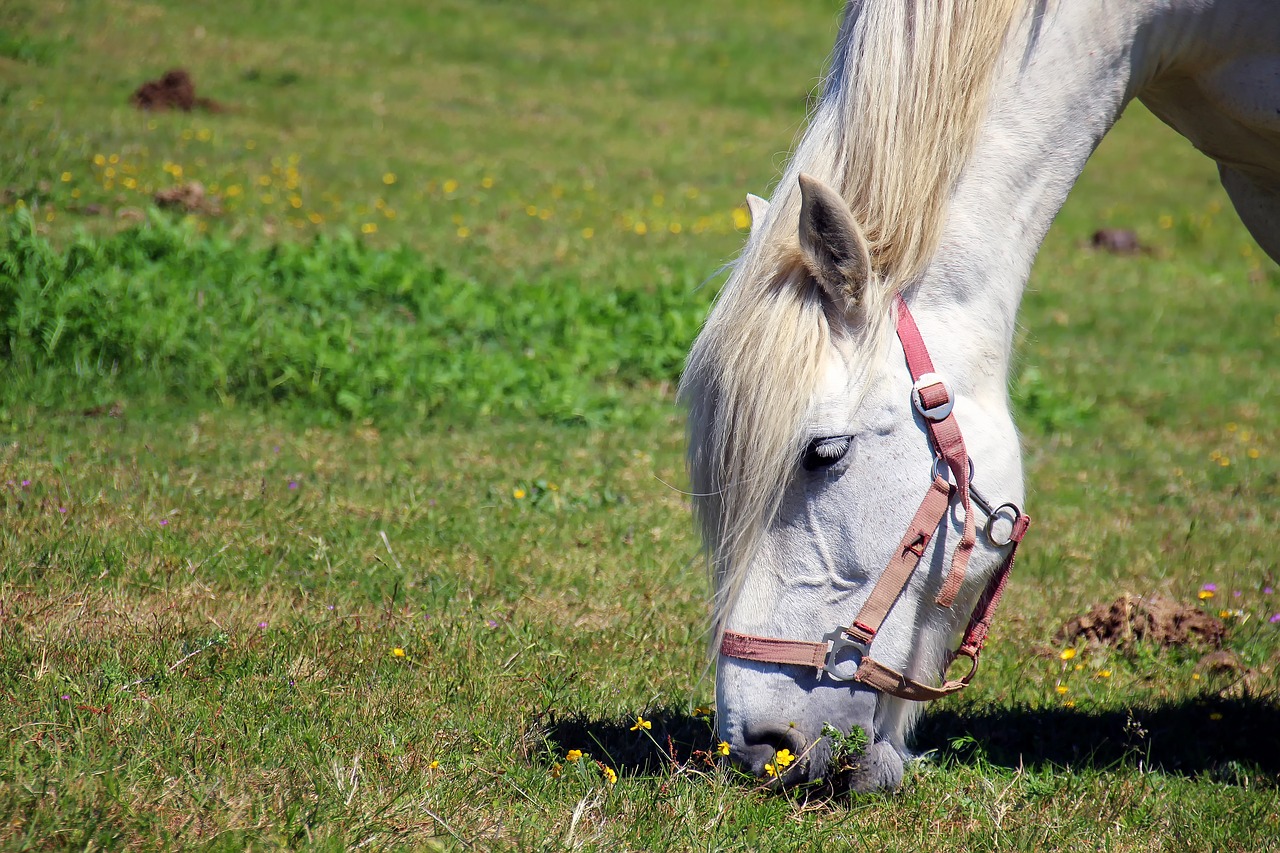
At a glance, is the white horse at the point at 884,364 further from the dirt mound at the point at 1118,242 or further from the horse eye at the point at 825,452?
the dirt mound at the point at 1118,242

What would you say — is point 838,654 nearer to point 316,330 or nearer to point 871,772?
point 871,772

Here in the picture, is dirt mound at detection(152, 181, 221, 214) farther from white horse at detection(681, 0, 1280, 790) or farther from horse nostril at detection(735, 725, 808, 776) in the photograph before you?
horse nostril at detection(735, 725, 808, 776)

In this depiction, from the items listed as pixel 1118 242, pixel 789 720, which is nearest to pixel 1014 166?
pixel 789 720

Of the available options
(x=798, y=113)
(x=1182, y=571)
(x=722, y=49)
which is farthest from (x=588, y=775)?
(x=722, y=49)

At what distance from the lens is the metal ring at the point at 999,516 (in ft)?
7.75

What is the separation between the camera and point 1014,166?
2.44 metres

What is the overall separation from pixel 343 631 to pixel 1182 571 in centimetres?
339

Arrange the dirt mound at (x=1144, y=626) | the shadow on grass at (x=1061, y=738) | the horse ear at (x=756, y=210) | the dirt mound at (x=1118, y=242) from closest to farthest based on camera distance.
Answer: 1. the horse ear at (x=756, y=210)
2. the shadow on grass at (x=1061, y=738)
3. the dirt mound at (x=1144, y=626)
4. the dirt mound at (x=1118, y=242)

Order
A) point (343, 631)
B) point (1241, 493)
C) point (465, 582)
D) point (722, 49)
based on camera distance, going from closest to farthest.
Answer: point (343, 631) < point (465, 582) < point (1241, 493) < point (722, 49)

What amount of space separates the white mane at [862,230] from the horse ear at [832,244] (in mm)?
44

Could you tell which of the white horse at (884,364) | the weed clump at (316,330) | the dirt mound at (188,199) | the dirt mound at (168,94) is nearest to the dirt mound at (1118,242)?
the weed clump at (316,330)

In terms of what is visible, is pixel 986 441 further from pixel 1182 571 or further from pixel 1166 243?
pixel 1166 243

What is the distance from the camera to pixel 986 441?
2365mm

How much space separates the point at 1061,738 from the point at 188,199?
284 inches
